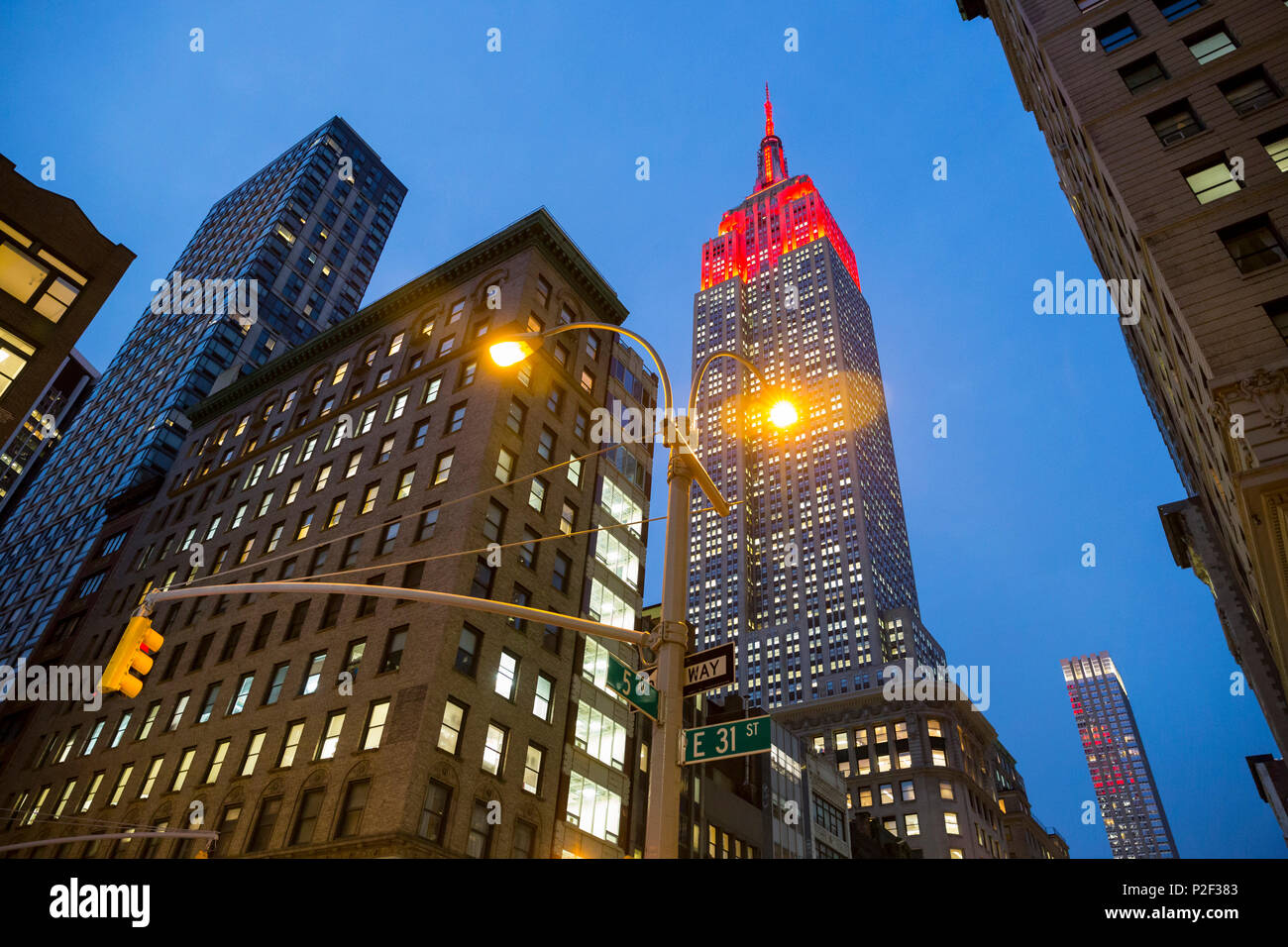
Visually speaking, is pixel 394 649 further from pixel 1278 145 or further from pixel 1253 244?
pixel 1278 145

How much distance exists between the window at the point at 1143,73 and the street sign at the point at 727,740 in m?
38.1

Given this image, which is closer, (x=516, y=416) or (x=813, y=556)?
(x=516, y=416)

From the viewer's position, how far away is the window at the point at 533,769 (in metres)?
35.5

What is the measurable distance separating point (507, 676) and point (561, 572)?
24.0 ft

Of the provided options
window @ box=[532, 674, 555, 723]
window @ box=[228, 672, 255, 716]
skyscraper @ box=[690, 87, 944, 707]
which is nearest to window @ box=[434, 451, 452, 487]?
window @ box=[532, 674, 555, 723]

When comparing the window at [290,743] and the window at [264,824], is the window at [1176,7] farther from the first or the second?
the window at [264,824]

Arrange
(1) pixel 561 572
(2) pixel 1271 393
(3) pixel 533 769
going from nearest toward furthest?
1. (2) pixel 1271 393
2. (3) pixel 533 769
3. (1) pixel 561 572

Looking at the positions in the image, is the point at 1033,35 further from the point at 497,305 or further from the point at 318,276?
the point at 318,276

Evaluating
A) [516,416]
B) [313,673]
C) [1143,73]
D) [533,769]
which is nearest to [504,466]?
[516,416]

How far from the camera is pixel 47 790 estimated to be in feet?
148

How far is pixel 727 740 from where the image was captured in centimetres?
1014

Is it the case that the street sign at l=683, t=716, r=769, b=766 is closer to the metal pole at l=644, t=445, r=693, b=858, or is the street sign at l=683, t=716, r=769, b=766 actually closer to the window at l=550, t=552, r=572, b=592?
the metal pole at l=644, t=445, r=693, b=858

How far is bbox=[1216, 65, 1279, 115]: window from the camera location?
3136 centimetres
